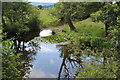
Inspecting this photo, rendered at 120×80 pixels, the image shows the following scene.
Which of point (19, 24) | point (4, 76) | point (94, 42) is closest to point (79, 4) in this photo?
point (94, 42)

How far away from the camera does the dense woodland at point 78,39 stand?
3.11 m

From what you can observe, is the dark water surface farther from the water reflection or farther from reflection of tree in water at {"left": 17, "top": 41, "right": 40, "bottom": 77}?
reflection of tree in water at {"left": 17, "top": 41, "right": 40, "bottom": 77}

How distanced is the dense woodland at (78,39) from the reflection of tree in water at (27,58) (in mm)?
36

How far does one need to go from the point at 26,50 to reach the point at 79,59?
2562 mm

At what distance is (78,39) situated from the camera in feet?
23.6

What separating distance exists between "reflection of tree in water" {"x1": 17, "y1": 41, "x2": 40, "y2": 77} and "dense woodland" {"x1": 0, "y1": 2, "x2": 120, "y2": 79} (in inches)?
1.4

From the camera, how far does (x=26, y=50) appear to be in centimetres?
716

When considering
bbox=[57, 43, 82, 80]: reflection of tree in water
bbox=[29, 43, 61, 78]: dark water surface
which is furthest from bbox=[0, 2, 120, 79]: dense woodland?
bbox=[29, 43, 61, 78]: dark water surface

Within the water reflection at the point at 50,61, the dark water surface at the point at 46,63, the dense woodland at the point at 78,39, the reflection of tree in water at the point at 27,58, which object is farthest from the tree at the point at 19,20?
the dark water surface at the point at 46,63

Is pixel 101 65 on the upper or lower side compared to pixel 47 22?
lower

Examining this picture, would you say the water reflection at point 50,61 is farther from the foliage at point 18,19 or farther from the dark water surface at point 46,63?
the foliage at point 18,19

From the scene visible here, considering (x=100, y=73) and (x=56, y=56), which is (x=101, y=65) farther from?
(x=56, y=56)

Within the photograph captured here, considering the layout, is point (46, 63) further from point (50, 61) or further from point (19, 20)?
point (19, 20)

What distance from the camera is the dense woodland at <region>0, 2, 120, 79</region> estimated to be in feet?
10.2
